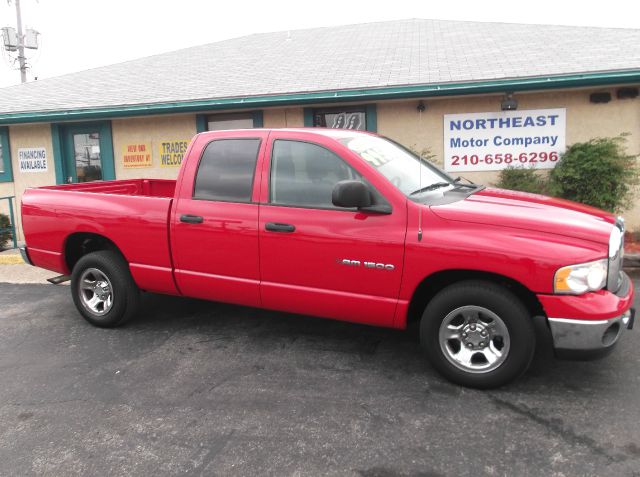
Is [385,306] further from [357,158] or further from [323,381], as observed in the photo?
[357,158]

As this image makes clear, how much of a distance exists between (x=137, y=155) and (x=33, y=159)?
2512 millimetres

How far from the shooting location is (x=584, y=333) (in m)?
3.33

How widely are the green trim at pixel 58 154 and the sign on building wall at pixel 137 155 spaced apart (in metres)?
1.44

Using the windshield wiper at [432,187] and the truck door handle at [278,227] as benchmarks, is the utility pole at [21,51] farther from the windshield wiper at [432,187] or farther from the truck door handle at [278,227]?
the windshield wiper at [432,187]

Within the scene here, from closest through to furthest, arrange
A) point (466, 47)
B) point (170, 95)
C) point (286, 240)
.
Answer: point (286, 240) < point (170, 95) < point (466, 47)

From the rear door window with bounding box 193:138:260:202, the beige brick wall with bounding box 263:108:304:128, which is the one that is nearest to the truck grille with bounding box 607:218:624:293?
the rear door window with bounding box 193:138:260:202

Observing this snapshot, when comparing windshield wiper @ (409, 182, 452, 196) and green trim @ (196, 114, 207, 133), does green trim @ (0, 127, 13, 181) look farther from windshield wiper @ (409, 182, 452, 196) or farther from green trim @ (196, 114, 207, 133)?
windshield wiper @ (409, 182, 452, 196)

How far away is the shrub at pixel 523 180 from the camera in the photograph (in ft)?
29.2

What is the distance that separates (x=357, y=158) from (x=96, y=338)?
9.89ft

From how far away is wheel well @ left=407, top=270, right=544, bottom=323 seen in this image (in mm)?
3627

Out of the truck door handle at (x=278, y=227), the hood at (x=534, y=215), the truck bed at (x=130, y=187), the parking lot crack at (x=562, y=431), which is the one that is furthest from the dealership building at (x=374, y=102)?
the parking lot crack at (x=562, y=431)

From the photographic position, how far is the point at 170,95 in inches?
410

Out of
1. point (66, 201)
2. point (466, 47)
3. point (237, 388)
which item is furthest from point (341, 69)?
point (237, 388)

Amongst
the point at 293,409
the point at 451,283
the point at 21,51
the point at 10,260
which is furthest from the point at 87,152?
the point at 21,51
